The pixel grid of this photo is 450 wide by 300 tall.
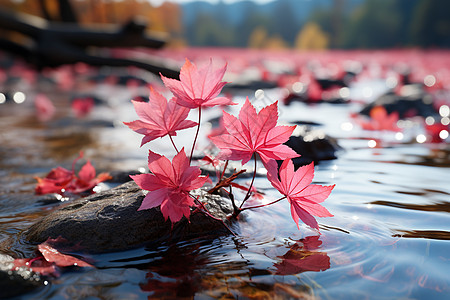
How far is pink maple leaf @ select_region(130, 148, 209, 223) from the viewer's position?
114 cm

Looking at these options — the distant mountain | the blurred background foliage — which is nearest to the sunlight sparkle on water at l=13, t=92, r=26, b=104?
the blurred background foliage

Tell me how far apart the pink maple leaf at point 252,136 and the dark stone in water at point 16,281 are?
59 centimetres

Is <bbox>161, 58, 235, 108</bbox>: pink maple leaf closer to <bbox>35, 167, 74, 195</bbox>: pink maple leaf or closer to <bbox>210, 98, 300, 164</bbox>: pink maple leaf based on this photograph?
<bbox>210, 98, 300, 164</bbox>: pink maple leaf

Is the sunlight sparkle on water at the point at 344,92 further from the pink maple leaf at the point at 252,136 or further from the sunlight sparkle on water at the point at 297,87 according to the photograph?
the pink maple leaf at the point at 252,136

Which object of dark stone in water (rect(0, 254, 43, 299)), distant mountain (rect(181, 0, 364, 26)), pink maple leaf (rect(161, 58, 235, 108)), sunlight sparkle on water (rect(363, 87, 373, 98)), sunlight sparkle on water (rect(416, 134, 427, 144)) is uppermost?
distant mountain (rect(181, 0, 364, 26))

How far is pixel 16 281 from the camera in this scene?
3.41 ft

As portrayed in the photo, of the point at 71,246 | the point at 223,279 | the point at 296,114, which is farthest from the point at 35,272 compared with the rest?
the point at 296,114

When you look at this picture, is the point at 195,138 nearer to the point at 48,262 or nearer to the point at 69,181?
the point at 48,262

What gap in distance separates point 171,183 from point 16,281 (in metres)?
0.46

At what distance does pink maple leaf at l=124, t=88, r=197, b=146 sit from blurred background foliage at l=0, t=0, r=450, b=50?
12.4 metres

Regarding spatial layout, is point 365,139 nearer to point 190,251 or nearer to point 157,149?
point 157,149

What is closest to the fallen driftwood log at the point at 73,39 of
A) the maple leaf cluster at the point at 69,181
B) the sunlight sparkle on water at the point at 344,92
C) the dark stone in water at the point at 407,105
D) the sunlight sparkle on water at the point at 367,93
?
the sunlight sparkle on water at the point at 344,92

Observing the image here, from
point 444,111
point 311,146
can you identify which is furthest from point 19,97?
point 444,111

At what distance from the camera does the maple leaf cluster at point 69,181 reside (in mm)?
1840
